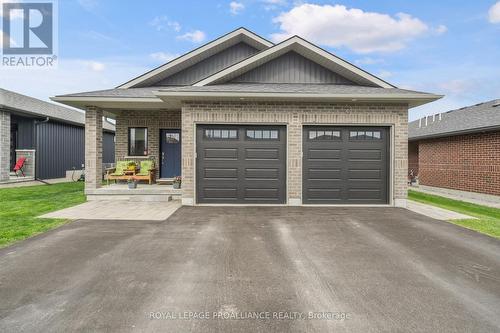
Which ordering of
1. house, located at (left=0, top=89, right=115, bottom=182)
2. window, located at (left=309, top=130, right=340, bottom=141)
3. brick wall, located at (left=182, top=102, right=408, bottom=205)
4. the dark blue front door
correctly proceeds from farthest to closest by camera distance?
house, located at (left=0, top=89, right=115, bottom=182), the dark blue front door, window, located at (left=309, top=130, right=340, bottom=141), brick wall, located at (left=182, top=102, right=408, bottom=205)

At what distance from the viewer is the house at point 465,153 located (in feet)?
39.3

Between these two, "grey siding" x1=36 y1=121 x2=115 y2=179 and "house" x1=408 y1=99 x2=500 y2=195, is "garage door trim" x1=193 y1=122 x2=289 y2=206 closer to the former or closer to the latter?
"house" x1=408 y1=99 x2=500 y2=195

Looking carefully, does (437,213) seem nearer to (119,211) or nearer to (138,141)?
(119,211)

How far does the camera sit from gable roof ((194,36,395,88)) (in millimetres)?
9953

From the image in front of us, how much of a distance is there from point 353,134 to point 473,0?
12519mm

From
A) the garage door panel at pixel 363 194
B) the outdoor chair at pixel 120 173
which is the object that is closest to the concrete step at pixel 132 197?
the outdoor chair at pixel 120 173

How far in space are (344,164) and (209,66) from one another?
313 inches

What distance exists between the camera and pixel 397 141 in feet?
31.2

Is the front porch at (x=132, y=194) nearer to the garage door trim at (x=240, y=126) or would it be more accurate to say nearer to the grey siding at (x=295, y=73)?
the garage door trim at (x=240, y=126)

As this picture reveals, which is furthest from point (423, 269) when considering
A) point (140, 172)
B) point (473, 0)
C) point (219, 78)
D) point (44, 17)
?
point (473, 0)

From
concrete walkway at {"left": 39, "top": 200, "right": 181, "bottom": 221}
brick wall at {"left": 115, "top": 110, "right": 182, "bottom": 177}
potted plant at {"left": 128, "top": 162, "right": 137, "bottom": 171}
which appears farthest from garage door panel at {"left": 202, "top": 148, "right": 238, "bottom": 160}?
brick wall at {"left": 115, "top": 110, "right": 182, "bottom": 177}

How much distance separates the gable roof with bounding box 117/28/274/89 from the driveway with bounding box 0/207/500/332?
327 inches

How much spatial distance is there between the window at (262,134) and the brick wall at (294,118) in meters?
0.37

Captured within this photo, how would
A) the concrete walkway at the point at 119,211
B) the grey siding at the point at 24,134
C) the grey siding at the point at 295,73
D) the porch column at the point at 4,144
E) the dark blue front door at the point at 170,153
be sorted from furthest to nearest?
the grey siding at the point at 24,134, the porch column at the point at 4,144, the dark blue front door at the point at 170,153, the grey siding at the point at 295,73, the concrete walkway at the point at 119,211
